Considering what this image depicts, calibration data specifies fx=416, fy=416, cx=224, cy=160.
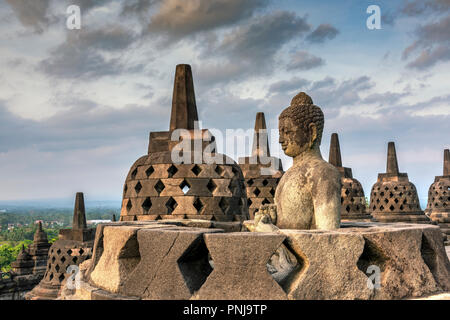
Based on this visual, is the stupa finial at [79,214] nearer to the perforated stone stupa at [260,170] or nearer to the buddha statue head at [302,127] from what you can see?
the perforated stone stupa at [260,170]

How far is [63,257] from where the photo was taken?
1234 centimetres

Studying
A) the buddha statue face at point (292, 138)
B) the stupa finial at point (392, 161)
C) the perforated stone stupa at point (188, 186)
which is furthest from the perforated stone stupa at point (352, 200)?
the buddha statue face at point (292, 138)

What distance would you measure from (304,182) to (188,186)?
8.62 feet

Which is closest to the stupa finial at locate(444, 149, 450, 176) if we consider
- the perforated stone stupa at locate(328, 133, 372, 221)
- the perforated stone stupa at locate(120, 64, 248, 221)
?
the perforated stone stupa at locate(328, 133, 372, 221)

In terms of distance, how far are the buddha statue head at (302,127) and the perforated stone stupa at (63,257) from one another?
386 inches

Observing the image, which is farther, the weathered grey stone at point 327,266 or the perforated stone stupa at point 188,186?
the perforated stone stupa at point 188,186

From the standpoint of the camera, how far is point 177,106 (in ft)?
22.6

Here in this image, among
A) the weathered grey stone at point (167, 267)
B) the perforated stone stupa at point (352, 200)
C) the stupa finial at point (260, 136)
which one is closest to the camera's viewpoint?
the weathered grey stone at point (167, 267)

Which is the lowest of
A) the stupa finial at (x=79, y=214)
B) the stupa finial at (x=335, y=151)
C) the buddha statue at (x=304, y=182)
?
the stupa finial at (x=79, y=214)

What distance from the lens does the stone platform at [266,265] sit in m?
2.74

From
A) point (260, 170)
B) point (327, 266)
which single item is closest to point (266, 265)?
point (327, 266)

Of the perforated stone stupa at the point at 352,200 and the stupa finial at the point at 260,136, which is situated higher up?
the stupa finial at the point at 260,136

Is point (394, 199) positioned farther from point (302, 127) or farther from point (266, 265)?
point (266, 265)

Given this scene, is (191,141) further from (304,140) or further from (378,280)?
(378,280)
